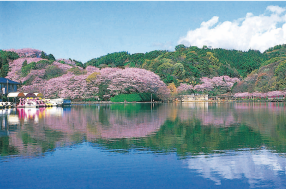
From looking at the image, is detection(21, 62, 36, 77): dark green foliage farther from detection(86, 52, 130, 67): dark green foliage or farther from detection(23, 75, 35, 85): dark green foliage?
detection(86, 52, 130, 67): dark green foliage

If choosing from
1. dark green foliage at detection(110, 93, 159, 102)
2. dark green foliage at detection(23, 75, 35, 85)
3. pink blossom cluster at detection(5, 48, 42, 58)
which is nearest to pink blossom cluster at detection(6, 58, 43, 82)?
dark green foliage at detection(23, 75, 35, 85)

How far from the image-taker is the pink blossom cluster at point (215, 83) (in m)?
103

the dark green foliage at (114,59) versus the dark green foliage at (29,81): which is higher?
the dark green foliage at (114,59)

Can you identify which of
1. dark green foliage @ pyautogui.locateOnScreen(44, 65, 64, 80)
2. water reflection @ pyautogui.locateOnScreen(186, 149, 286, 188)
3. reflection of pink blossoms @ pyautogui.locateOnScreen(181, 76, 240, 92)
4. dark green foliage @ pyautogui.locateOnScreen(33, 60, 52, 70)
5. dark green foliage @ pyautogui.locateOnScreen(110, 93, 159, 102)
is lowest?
water reflection @ pyautogui.locateOnScreen(186, 149, 286, 188)

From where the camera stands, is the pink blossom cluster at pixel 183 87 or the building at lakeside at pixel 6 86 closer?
the building at lakeside at pixel 6 86

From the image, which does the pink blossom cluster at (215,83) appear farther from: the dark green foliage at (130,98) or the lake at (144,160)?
the lake at (144,160)

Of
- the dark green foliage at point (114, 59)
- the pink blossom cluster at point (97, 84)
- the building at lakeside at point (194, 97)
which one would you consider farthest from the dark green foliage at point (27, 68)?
the dark green foliage at point (114, 59)

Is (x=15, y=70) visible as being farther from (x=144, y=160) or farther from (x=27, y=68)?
(x=144, y=160)

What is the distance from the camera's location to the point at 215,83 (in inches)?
4220

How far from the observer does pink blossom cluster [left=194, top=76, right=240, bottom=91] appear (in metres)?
103

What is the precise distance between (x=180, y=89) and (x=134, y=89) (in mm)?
18622

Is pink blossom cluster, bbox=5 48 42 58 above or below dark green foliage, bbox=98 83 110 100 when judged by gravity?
above

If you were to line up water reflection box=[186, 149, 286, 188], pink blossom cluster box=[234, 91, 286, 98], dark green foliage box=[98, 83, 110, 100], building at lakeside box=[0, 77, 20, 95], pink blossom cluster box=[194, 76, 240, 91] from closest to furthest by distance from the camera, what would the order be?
water reflection box=[186, 149, 286, 188]
building at lakeside box=[0, 77, 20, 95]
pink blossom cluster box=[234, 91, 286, 98]
dark green foliage box=[98, 83, 110, 100]
pink blossom cluster box=[194, 76, 240, 91]

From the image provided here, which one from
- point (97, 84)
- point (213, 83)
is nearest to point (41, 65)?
point (97, 84)
